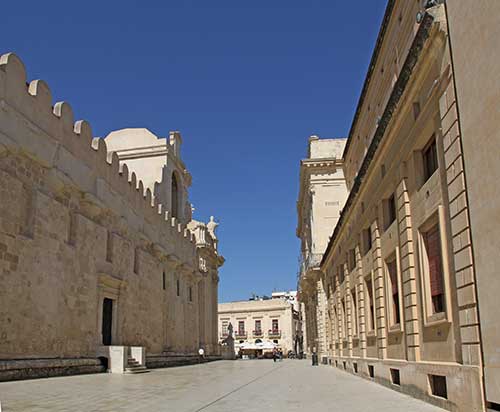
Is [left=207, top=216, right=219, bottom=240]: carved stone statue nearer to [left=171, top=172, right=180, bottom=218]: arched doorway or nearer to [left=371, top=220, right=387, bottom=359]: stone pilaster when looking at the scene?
[left=171, top=172, right=180, bottom=218]: arched doorway

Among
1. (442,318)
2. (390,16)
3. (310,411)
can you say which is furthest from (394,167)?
(390,16)

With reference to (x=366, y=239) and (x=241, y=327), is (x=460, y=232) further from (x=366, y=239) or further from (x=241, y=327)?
(x=241, y=327)

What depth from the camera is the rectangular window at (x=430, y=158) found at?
31.5ft

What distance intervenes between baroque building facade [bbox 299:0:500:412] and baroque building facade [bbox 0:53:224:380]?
370 inches

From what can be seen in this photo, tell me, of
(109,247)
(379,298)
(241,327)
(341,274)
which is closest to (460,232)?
(379,298)

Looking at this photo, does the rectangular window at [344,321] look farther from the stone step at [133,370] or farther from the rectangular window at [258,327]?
the rectangular window at [258,327]

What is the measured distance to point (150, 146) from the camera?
38438 mm

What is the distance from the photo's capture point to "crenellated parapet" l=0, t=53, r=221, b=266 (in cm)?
1495

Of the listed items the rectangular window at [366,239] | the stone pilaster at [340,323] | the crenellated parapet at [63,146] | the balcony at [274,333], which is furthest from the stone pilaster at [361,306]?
the balcony at [274,333]

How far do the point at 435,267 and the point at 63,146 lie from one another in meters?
13.0

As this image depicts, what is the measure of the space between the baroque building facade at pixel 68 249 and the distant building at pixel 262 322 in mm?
48377

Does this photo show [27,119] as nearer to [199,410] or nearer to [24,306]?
[24,306]

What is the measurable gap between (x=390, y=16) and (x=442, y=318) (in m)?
12.3

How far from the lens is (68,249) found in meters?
17.9
